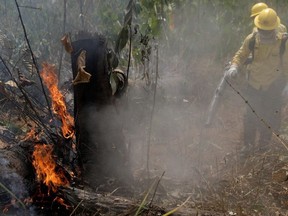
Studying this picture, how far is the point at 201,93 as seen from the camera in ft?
22.8

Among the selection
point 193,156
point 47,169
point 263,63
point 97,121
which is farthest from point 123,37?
point 263,63

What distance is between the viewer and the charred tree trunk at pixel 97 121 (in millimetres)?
3012

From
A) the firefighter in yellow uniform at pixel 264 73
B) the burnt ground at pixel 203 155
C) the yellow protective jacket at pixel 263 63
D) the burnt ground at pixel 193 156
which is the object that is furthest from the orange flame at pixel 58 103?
the yellow protective jacket at pixel 263 63

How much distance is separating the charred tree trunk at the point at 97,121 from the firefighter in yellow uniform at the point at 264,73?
2.35 meters

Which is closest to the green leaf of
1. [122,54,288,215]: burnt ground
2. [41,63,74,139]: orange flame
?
[41,63,74,139]: orange flame

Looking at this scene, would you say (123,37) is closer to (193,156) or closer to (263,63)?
(193,156)

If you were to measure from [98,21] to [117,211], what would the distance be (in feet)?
17.5

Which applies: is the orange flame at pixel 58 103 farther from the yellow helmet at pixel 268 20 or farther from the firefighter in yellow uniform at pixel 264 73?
the yellow helmet at pixel 268 20

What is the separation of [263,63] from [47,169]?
3.57 metres

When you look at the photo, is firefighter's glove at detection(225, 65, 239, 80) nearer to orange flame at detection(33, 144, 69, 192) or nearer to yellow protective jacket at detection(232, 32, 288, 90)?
yellow protective jacket at detection(232, 32, 288, 90)

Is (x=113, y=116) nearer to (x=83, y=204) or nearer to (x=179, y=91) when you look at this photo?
(x=83, y=204)

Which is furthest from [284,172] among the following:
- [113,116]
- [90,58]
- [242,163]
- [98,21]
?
[98,21]

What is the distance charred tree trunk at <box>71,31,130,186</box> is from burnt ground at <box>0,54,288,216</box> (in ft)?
0.63

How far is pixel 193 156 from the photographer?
519 centimetres
